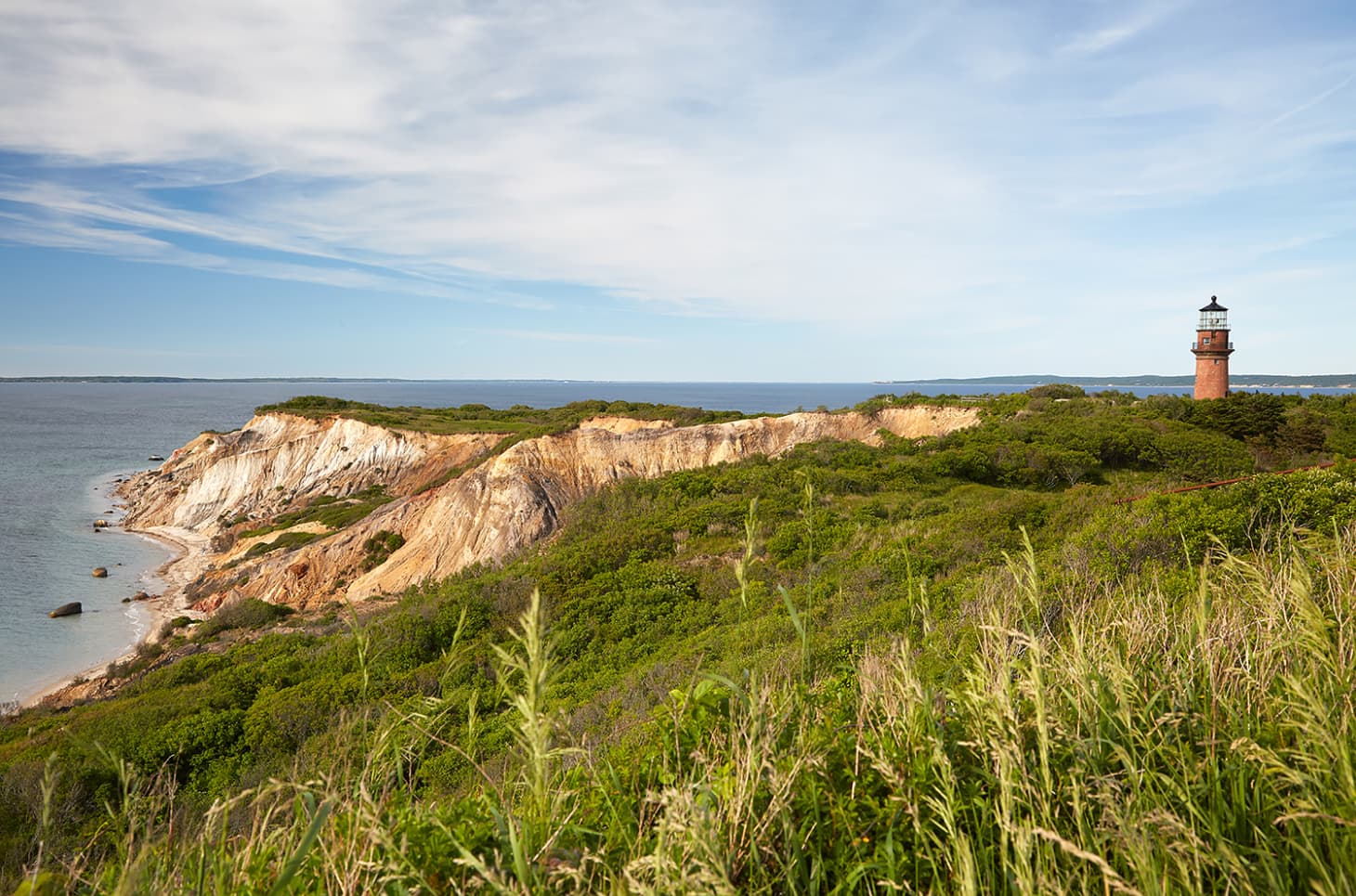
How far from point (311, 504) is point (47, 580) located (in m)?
14.4

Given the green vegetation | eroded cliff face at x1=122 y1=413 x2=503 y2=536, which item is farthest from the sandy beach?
the green vegetation

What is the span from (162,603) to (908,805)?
42112mm

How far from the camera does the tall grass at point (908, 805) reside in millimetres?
1980

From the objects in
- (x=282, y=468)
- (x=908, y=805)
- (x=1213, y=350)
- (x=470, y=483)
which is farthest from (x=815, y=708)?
(x=282, y=468)

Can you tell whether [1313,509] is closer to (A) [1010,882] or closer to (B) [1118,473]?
(A) [1010,882]

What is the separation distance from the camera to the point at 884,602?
11.0m

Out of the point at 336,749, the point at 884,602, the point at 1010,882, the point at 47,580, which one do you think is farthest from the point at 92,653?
the point at 1010,882

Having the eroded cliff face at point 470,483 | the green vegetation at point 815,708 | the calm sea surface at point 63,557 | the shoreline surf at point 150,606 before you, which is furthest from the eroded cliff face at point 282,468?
the green vegetation at point 815,708

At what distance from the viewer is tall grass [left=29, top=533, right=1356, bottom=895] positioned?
198cm

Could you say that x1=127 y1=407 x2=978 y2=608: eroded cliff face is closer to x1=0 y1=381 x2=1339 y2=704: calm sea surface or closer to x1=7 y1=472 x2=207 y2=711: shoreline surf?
x1=7 y1=472 x2=207 y2=711: shoreline surf

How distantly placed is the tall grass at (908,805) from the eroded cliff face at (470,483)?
1042 inches

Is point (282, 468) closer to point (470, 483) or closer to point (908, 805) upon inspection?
point (470, 483)

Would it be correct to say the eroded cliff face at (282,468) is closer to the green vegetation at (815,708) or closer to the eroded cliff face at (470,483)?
the eroded cliff face at (470,483)

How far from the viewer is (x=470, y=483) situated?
33.0 metres
